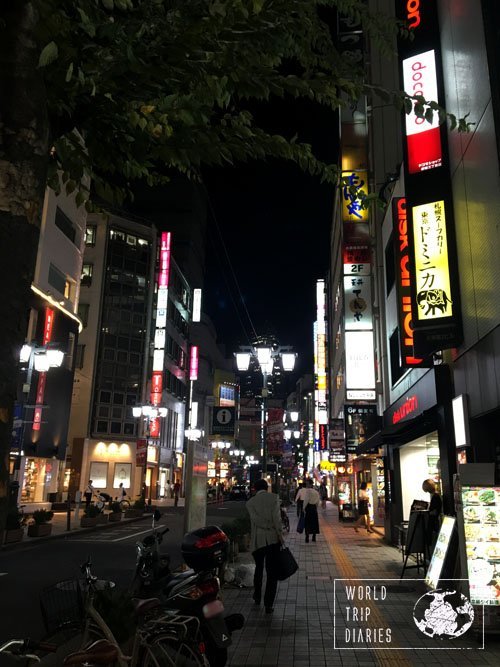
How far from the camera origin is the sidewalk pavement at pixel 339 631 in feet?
19.5

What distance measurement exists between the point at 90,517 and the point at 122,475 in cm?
2596

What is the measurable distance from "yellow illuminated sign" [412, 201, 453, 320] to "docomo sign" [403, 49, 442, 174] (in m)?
0.99

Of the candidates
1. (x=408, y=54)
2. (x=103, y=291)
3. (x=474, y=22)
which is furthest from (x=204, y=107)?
(x=103, y=291)

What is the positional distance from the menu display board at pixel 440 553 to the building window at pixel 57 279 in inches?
1240

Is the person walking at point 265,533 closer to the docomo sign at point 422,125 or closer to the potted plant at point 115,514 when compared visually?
the docomo sign at point 422,125

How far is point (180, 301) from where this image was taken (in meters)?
64.4

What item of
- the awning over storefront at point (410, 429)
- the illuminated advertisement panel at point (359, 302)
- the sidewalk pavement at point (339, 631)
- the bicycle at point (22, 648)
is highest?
the illuminated advertisement panel at point (359, 302)

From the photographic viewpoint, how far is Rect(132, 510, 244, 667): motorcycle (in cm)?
477

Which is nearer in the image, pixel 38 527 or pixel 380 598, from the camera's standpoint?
pixel 380 598

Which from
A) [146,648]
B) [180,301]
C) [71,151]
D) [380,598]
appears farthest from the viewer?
[180,301]

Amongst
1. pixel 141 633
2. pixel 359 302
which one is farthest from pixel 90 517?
pixel 141 633

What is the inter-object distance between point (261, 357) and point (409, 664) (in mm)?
12922

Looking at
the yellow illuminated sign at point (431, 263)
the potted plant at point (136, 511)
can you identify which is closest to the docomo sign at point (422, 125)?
the yellow illuminated sign at point (431, 263)

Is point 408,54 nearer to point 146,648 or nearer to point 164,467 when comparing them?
point 146,648
